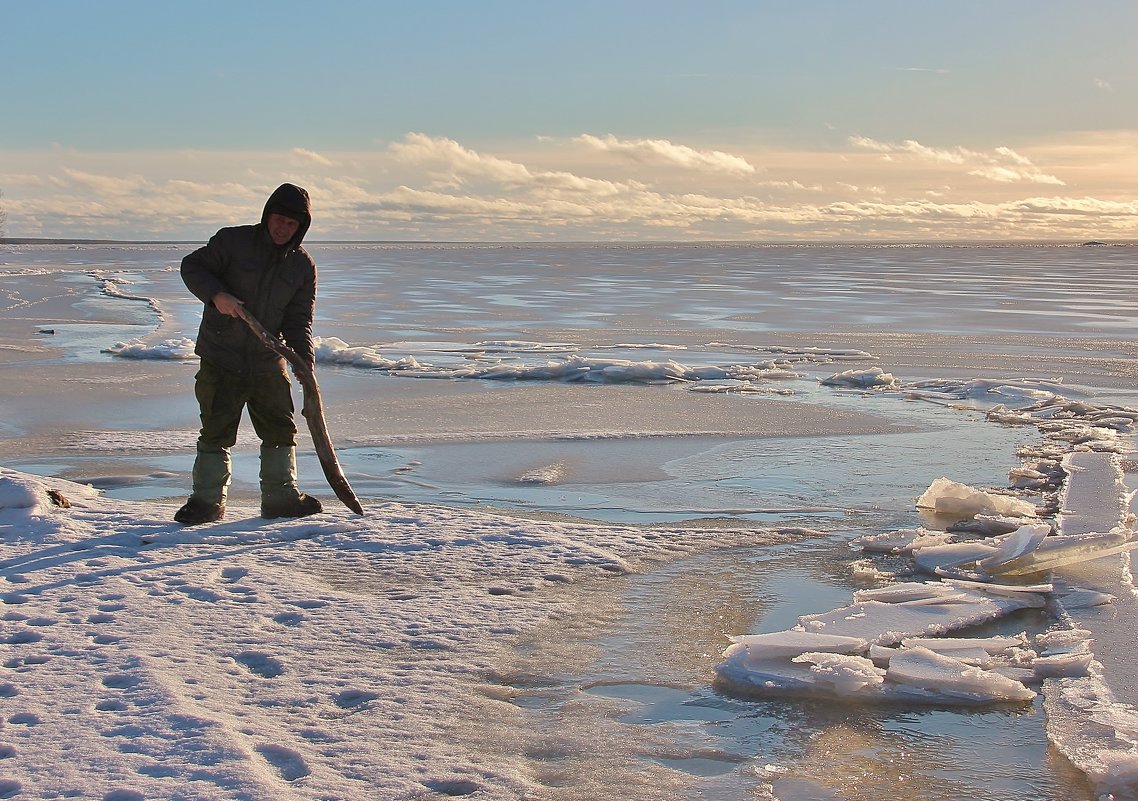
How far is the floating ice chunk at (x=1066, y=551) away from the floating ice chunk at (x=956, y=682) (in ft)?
4.45

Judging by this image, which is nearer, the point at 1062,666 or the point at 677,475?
the point at 1062,666

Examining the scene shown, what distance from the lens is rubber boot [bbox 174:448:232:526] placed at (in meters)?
5.63

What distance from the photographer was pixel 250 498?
253 inches

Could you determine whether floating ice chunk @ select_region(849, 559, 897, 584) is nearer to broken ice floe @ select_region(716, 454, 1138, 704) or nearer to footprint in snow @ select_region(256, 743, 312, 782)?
broken ice floe @ select_region(716, 454, 1138, 704)

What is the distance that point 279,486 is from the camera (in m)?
5.77

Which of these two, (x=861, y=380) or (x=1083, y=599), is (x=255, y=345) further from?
(x=861, y=380)

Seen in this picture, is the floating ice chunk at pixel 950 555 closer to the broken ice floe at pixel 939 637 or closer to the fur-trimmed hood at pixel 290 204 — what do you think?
the broken ice floe at pixel 939 637

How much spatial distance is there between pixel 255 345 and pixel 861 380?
24.4 feet

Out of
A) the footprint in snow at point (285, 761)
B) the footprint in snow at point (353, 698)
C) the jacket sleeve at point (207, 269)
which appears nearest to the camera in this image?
the footprint in snow at point (285, 761)

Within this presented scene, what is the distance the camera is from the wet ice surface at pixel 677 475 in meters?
3.20

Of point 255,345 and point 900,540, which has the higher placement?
point 255,345

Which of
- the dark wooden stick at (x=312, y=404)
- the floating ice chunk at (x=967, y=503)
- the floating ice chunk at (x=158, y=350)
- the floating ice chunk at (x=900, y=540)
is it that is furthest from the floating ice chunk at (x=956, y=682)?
the floating ice chunk at (x=158, y=350)

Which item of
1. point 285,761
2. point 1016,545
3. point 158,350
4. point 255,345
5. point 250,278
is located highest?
point 250,278

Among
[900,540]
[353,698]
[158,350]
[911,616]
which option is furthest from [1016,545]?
[158,350]
